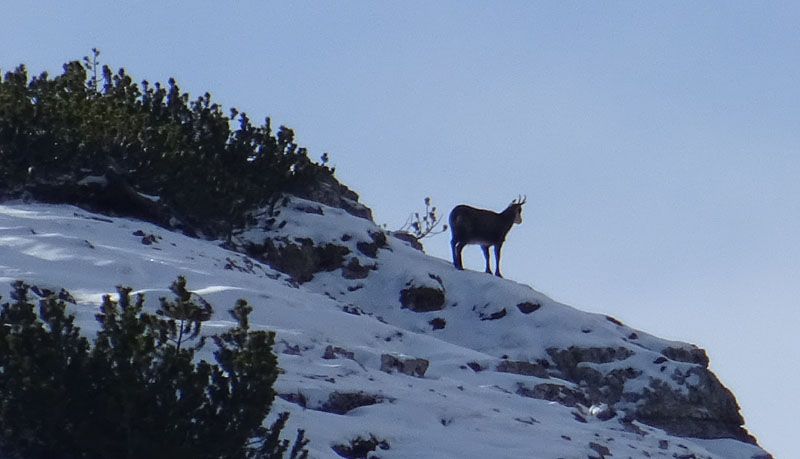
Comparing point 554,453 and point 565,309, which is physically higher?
point 565,309

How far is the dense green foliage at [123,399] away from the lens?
919 cm

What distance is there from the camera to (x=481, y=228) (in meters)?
24.1

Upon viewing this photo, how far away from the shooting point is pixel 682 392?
1828cm

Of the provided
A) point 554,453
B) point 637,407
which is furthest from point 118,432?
point 637,407

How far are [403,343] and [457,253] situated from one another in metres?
7.83

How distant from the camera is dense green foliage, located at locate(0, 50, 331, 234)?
756 inches

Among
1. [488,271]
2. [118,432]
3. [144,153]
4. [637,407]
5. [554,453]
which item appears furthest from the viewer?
[488,271]

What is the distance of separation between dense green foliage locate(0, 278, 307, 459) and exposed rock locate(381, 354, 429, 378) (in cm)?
395

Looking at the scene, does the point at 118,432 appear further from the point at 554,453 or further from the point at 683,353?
the point at 683,353

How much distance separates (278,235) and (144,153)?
236 cm

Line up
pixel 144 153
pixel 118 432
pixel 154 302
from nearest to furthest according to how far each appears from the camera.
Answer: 1. pixel 118 432
2. pixel 154 302
3. pixel 144 153

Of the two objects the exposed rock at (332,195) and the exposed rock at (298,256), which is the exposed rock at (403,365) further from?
the exposed rock at (332,195)

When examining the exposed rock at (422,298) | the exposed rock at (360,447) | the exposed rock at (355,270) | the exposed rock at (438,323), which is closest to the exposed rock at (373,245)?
the exposed rock at (355,270)

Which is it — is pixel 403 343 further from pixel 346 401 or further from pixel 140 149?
pixel 140 149
